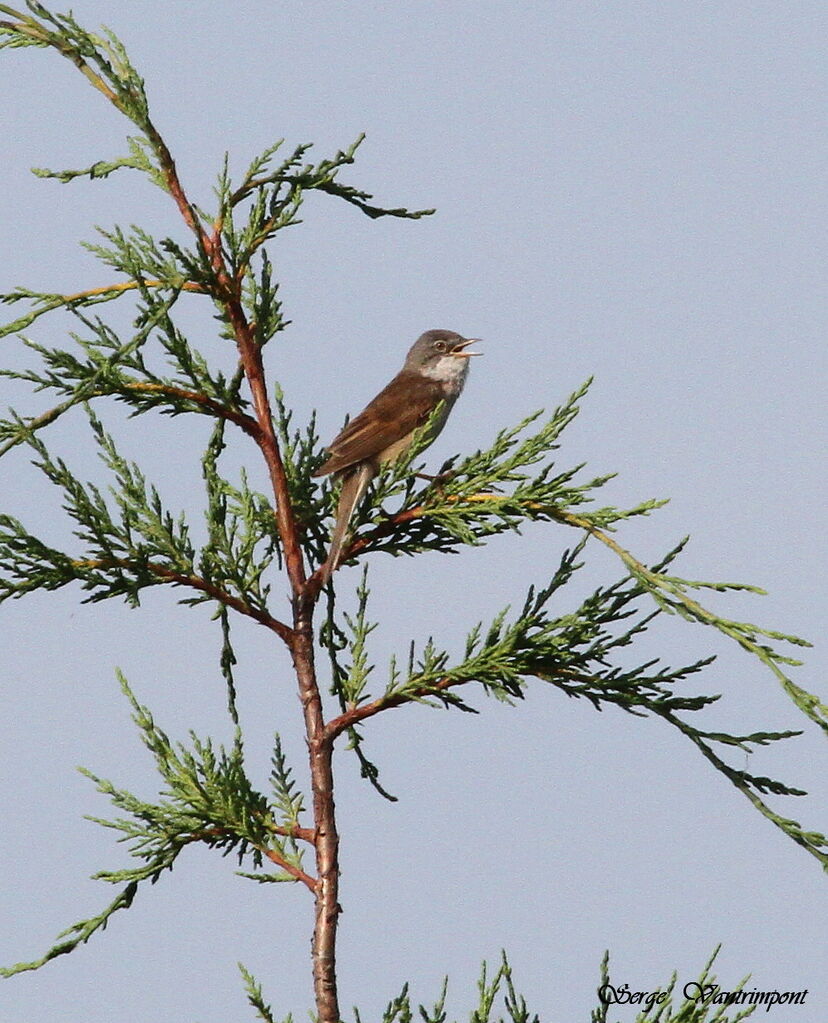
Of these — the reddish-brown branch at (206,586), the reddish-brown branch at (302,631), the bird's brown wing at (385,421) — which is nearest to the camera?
the reddish-brown branch at (302,631)

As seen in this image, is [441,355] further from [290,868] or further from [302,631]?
[290,868]

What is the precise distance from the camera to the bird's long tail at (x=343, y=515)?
5520mm

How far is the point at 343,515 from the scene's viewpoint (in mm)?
5809

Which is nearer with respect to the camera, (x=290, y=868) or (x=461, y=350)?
(x=290, y=868)

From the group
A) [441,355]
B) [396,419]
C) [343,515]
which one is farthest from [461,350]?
[343,515]

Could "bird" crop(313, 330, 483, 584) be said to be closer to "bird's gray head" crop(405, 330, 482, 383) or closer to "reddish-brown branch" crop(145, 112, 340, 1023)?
"bird's gray head" crop(405, 330, 482, 383)

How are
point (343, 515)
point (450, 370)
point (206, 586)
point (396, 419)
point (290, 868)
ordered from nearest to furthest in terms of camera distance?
1. point (290, 868)
2. point (206, 586)
3. point (343, 515)
4. point (396, 419)
5. point (450, 370)

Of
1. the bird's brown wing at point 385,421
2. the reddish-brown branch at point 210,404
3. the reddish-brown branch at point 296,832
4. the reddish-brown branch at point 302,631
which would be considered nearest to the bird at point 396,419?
the bird's brown wing at point 385,421

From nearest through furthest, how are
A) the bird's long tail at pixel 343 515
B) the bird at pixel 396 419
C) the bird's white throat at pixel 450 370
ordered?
the bird's long tail at pixel 343 515
the bird at pixel 396 419
the bird's white throat at pixel 450 370

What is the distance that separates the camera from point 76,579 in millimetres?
5359

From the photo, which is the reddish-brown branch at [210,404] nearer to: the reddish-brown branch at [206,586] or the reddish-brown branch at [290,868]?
the reddish-brown branch at [206,586]

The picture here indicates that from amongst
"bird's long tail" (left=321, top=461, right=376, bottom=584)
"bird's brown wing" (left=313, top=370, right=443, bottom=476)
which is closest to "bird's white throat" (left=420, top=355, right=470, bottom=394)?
"bird's brown wing" (left=313, top=370, right=443, bottom=476)

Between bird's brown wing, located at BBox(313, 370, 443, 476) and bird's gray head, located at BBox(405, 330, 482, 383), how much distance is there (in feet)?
0.70

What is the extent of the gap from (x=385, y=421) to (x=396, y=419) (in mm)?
220
